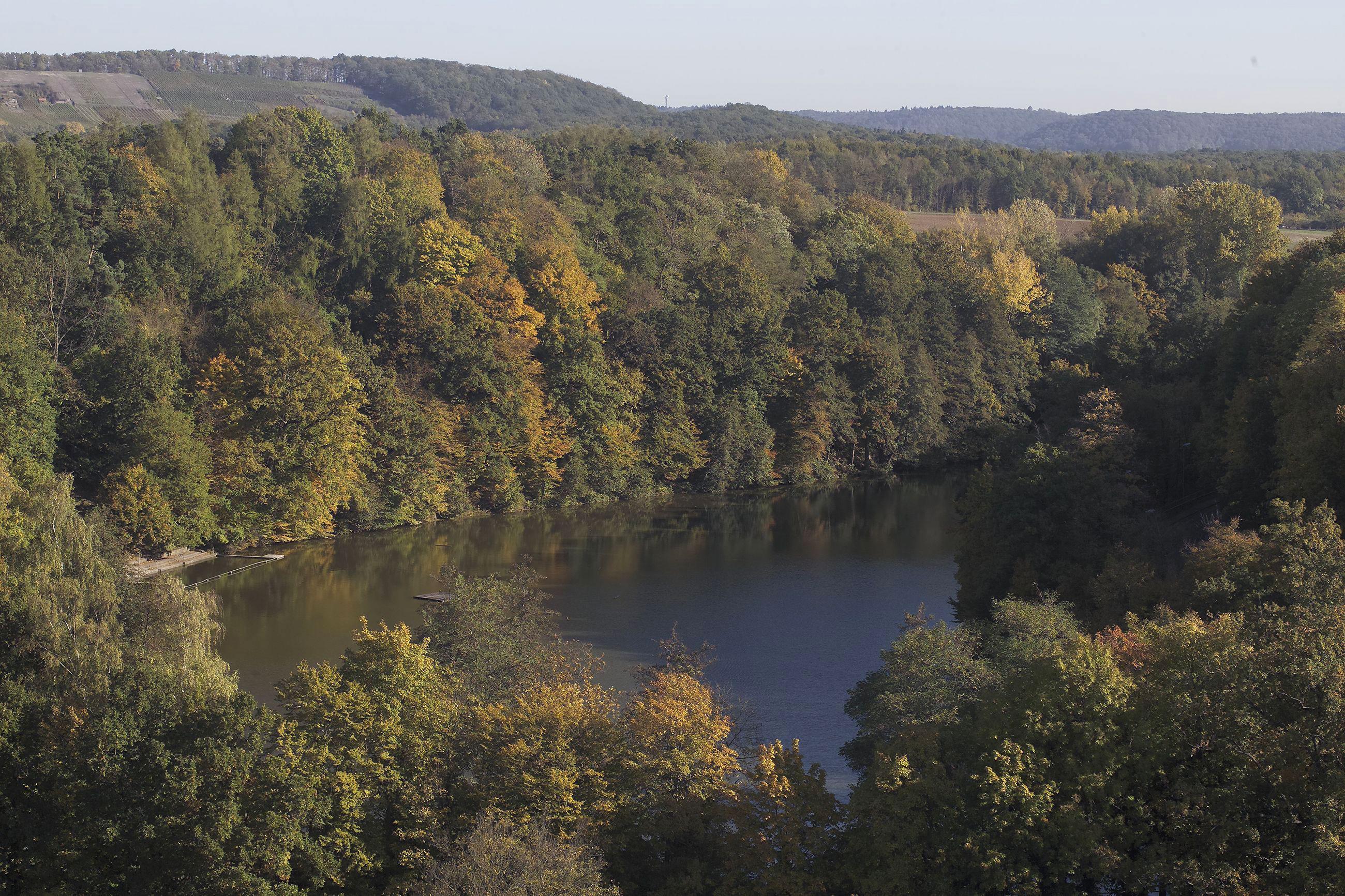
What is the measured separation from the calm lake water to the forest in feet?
5.75

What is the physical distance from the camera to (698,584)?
123 ft

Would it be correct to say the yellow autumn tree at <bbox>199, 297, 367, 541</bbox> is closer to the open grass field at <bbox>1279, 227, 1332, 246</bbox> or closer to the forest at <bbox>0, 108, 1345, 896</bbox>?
the forest at <bbox>0, 108, 1345, 896</bbox>

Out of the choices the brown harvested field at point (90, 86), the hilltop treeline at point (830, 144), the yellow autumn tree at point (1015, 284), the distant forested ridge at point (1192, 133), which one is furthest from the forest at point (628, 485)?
the distant forested ridge at point (1192, 133)

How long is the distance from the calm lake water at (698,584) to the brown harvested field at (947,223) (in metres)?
27.8

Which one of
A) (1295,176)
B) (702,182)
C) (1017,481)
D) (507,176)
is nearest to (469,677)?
(1017,481)

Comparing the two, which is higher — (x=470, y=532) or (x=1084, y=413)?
(x=1084, y=413)

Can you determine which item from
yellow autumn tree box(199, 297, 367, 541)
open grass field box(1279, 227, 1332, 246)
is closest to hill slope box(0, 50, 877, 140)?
yellow autumn tree box(199, 297, 367, 541)

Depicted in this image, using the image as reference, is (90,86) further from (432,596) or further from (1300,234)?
(1300,234)

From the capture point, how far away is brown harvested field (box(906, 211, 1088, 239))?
73.2 m

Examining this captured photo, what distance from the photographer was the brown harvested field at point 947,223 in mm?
73188

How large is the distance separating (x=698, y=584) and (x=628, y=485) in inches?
515

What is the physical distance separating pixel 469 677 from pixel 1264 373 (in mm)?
23024

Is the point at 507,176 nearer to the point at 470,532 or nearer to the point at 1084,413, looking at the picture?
the point at 470,532

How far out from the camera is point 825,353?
53281mm
